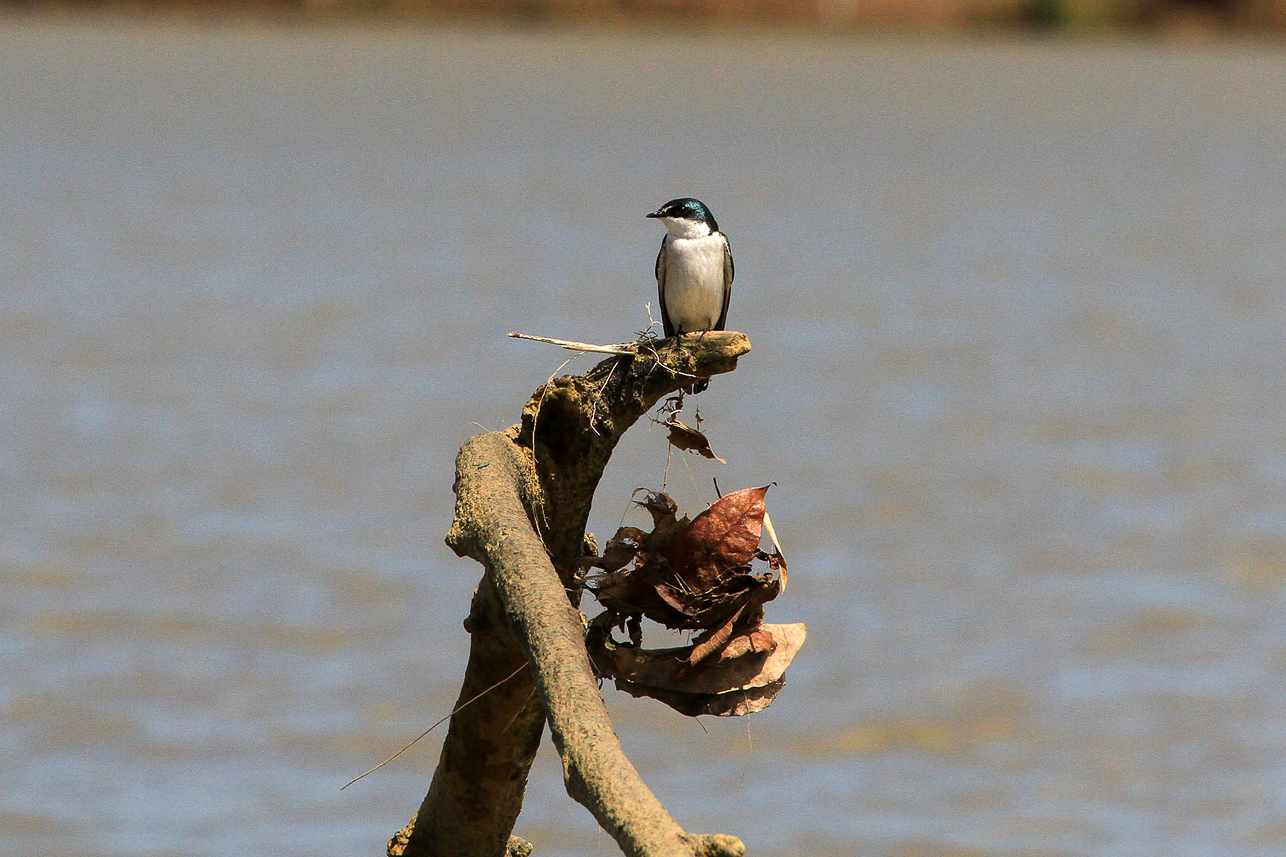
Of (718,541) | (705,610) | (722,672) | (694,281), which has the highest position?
(694,281)

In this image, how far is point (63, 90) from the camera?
47219mm

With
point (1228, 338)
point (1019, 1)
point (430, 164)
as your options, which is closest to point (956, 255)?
point (1228, 338)

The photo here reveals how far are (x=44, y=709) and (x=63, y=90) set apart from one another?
130 feet

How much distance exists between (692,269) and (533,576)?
2.77 metres

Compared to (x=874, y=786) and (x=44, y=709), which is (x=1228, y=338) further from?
(x=44, y=709)

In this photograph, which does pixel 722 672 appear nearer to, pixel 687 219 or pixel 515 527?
pixel 515 527

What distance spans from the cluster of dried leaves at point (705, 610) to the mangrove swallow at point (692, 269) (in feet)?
7.24

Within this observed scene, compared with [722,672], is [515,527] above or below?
above

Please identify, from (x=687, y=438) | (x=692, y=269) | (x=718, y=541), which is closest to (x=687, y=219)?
(x=692, y=269)

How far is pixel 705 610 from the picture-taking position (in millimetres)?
3719

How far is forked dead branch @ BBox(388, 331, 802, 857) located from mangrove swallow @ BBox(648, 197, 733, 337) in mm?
1845

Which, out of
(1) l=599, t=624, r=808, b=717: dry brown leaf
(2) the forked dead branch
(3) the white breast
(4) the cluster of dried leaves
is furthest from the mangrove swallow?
(1) l=599, t=624, r=808, b=717: dry brown leaf

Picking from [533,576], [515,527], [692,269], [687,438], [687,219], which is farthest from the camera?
[687,219]

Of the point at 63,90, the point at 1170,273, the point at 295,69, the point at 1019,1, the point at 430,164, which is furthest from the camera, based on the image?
the point at 1019,1
